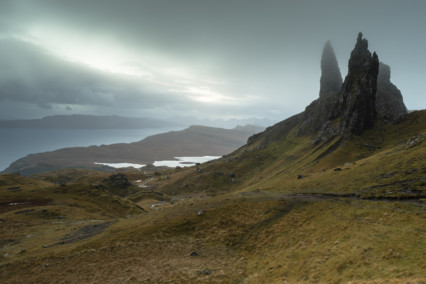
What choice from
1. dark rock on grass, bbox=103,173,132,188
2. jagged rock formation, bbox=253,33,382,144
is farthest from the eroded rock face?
dark rock on grass, bbox=103,173,132,188

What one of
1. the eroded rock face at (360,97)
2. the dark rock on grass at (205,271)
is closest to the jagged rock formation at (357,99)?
the eroded rock face at (360,97)

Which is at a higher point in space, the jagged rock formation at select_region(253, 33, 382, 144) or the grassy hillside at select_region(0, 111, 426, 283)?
the jagged rock formation at select_region(253, 33, 382, 144)

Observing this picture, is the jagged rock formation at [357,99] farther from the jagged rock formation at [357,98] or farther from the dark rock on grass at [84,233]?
the dark rock on grass at [84,233]

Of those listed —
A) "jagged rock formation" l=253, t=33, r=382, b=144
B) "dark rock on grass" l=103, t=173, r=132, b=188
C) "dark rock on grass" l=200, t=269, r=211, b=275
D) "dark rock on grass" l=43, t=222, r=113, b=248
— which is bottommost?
"dark rock on grass" l=200, t=269, r=211, b=275

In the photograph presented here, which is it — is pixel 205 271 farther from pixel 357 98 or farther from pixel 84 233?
pixel 357 98

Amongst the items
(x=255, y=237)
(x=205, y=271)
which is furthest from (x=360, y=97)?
(x=205, y=271)

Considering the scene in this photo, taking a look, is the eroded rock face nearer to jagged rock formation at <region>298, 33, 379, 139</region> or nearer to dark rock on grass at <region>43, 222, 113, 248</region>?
jagged rock formation at <region>298, 33, 379, 139</region>

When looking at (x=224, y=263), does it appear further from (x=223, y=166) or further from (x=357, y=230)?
(x=223, y=166)

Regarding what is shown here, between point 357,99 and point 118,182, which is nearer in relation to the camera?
point 357,99

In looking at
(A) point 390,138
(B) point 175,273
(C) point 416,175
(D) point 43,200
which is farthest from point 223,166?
(B) point 175,273

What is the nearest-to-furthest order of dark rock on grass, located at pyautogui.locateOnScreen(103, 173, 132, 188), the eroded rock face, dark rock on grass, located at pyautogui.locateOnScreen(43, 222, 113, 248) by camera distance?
dark rock on grass, located at pyautogui.locateOnScreen(43, 222, 113, 248), the eroded rock face, dark rock on grass, located at pyautogui.locateOnScreen(103, 173, 132, 188)

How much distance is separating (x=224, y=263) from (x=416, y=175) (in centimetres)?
5352

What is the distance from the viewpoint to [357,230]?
36.2m

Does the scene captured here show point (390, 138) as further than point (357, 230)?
Yes
